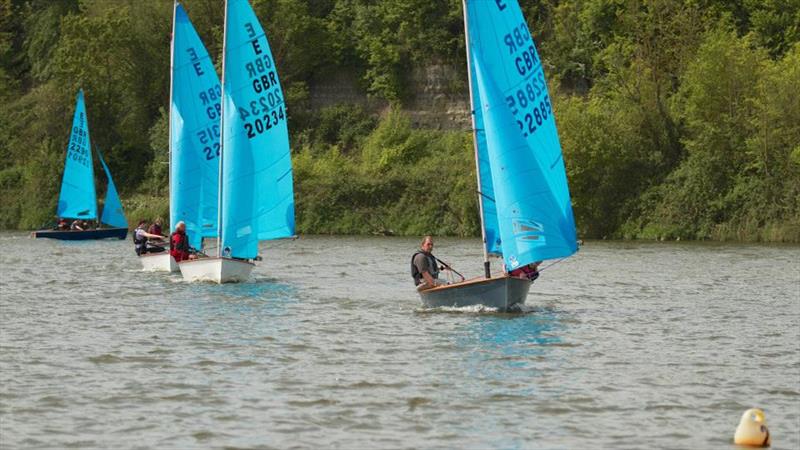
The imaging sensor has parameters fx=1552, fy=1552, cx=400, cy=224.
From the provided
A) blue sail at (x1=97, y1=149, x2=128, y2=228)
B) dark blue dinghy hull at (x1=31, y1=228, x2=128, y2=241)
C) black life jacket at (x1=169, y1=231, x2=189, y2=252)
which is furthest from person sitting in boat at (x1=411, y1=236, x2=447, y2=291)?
blue sail at (x1=97, y1=149, x2=128, y2=228)

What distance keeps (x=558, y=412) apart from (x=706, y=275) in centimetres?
2196

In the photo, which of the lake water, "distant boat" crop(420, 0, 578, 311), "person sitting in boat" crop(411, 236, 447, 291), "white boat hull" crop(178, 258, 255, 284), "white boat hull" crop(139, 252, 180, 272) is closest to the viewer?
the lake water

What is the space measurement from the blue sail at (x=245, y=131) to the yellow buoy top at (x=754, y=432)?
2068cm

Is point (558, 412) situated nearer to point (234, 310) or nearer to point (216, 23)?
point (234, 310)

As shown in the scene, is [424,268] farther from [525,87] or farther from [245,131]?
[245,131]

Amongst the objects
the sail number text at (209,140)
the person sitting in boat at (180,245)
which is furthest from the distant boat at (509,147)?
the sail number text at (209,140)

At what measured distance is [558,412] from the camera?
18016 millimetres

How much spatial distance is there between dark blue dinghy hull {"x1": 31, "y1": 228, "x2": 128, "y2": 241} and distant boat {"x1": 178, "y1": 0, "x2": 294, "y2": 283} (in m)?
26.5

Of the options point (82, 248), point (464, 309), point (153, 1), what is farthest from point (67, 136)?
point (464, 309)

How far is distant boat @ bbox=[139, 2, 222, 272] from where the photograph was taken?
40531mm

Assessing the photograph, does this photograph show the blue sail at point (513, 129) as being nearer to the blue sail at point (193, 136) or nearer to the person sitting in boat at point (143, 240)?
the blue sail at point (193, 136)

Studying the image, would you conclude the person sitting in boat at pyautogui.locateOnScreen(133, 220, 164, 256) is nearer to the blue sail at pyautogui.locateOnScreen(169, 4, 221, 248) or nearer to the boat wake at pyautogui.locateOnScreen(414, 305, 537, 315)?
the blue sail at pyautogui.locateOnScreen(169, 4, 221, 248)

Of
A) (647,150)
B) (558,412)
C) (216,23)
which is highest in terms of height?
(216,23)

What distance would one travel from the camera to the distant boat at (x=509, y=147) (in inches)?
1070
